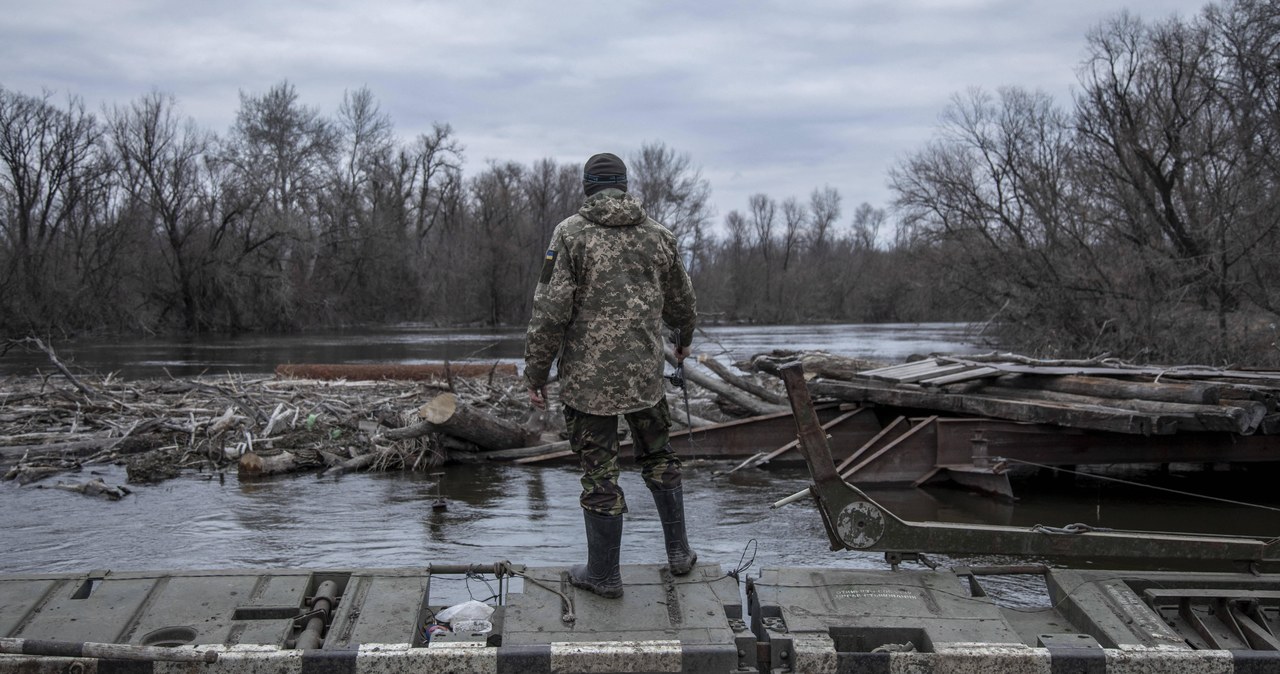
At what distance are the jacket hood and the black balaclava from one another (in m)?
0.07

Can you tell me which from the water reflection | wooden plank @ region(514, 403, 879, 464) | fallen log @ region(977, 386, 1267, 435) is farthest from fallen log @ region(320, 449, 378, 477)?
the water reflection

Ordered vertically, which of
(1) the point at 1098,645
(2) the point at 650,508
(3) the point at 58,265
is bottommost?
(2) the point at 650,508

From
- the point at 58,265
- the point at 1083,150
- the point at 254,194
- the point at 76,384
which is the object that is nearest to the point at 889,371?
the point at 76,384

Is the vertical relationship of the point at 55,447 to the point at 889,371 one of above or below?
below

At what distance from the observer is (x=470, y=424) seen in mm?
11617

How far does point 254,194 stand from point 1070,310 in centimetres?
4395

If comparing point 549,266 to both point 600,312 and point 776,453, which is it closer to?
point 600,312

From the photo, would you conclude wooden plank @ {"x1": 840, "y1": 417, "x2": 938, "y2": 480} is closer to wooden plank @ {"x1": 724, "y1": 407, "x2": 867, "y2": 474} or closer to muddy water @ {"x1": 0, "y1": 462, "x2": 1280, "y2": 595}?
muddy water @ {"x1": 0, "y1": 462, "x2": 1280, "y2": 595}

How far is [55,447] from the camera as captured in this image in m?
12.0

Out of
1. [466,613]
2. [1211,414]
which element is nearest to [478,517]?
[466,613]

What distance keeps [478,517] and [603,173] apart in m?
5.30

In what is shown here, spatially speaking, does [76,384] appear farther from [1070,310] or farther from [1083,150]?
[1083,150]

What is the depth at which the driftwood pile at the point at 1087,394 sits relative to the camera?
8922 millimetres

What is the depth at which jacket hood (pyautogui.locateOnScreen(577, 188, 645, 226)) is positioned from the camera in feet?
14.8
